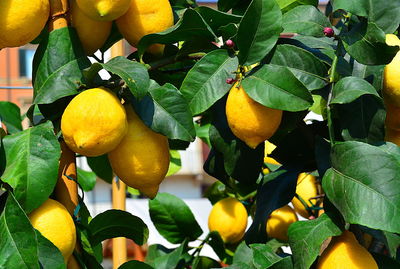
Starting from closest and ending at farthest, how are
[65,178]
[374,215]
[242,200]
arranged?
[374,215]
[65,178]
[242,200]

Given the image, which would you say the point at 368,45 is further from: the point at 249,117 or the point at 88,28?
the point at 88,28

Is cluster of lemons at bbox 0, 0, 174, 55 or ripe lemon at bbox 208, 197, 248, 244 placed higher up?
cluster of lemons at bbox 0, 0, 174, 55

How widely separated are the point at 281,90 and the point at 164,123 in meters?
0.11

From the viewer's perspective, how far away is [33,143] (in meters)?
0.60

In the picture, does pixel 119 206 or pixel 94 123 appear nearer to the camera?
pixel 94 123

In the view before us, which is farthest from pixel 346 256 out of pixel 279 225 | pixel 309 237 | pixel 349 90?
pixel 279 225

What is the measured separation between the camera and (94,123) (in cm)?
58

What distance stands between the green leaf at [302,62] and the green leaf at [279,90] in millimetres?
34

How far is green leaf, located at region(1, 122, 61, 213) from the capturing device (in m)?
0.58

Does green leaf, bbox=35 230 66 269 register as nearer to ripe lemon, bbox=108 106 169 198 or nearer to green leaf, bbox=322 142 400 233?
ripe lemon, bbox=108 106 169 198

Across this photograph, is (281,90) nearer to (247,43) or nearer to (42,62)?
(247,43)

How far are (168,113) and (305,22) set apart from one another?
18 centimetres

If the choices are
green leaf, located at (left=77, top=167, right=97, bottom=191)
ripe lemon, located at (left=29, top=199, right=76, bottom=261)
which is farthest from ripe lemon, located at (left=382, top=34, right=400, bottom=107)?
green leaf, located at (left=77, top=167, right=97, bottom=191)

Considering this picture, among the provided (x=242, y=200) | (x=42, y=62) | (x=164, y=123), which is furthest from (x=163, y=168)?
(x=242, y=200)
